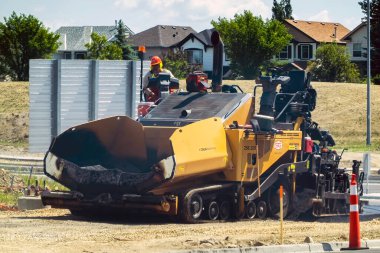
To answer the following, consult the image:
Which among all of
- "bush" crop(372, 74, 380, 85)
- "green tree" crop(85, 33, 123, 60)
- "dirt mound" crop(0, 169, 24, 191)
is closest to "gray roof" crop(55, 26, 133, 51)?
"green tree" crop(85, 33, 123, 60)

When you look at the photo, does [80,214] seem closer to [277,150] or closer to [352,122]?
[277,150]

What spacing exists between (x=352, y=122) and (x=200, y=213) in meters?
44.0

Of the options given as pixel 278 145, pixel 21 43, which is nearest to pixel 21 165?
pixel 278 145

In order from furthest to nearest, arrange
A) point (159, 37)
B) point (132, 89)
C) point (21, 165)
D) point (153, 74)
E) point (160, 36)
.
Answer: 1. point (160, 36)
2. point (159, 37)
3. point (21, 165)
4. point (132, 89)
5. point (153, 74)

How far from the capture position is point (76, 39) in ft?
436

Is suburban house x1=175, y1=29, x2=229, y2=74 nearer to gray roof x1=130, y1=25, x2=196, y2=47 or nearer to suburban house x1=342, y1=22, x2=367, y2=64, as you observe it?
gray roof x1=130, y1=25, x2=196, y2=47

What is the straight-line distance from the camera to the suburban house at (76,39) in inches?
5084

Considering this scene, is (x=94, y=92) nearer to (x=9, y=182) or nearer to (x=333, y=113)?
(x=9, y=182)

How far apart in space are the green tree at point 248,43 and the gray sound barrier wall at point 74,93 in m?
65.4

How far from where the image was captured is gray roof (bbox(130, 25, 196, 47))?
419ft

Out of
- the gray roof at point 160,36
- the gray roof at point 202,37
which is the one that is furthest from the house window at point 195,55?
the gray roof at point 160,36

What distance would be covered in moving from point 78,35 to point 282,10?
28.2 m

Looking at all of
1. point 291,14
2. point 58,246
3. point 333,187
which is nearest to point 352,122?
point 333,187

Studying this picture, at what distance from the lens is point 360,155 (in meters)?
48.1
